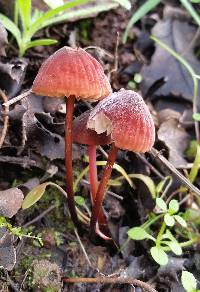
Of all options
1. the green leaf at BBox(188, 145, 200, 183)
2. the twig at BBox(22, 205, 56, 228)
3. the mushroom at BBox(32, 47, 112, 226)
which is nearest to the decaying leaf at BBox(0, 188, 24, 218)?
the twig at BBox(22, 205, 56, 228)

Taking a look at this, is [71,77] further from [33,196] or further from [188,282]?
[188,282]

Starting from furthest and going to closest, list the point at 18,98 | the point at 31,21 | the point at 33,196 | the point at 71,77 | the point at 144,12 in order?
the point at 144,12 < the point at 31,21 < the point at 18,98 < the point at 33,196 < the point at 71,77

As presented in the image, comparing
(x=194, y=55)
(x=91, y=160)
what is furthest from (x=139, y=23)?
(x=91, y=160)

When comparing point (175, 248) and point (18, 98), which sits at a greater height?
point (18, 98)

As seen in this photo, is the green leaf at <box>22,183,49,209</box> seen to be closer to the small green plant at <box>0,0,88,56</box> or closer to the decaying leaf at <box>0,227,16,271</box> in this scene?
the decaying leaf at <box>0,227,16,271</box>

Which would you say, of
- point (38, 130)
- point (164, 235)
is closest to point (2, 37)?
point (38, 130)

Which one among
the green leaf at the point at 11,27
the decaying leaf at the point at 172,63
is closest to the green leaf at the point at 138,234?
the decaying leaf at the point at 172,63
